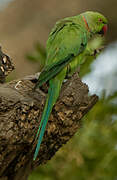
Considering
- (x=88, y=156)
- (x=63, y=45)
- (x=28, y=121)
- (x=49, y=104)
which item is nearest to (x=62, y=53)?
(x=63, y=45)

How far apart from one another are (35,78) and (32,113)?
11.1 inches

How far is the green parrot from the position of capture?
5.76 feet

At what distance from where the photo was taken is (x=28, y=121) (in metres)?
1.55

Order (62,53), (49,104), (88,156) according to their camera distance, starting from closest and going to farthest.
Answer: (49,104), (62,53), (88,156)

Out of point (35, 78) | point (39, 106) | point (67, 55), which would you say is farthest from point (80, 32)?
point (39, 106)

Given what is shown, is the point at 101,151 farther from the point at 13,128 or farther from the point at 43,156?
the point at 13,128

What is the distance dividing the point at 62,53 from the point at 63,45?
0.06m

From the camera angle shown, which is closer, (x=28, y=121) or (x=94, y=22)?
(x=28, y=121)

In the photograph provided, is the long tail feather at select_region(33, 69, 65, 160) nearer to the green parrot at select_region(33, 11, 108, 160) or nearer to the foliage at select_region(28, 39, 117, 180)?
the green parrot at select_region(33, 11, 108, 160)

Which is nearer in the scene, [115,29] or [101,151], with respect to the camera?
[101,151]

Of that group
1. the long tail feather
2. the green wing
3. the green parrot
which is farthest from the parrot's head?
the long tail feather

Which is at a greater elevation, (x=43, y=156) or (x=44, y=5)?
(x=44, y=5)

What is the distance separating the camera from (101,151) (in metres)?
2.45

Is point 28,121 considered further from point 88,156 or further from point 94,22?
point 94,22
